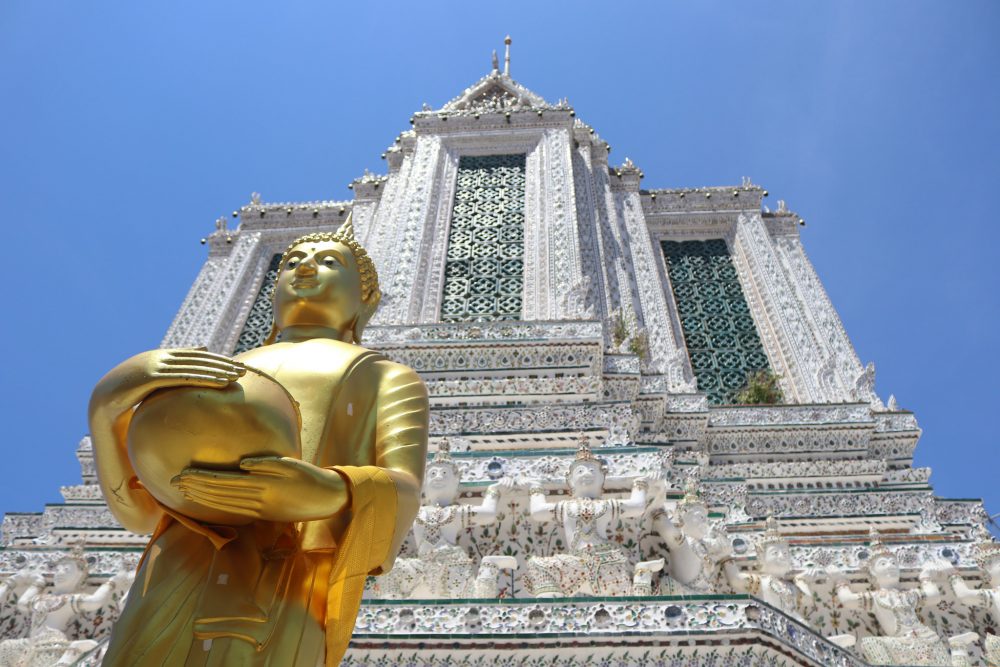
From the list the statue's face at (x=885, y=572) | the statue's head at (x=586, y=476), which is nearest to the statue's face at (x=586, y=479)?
the statue's head at (x=586, y=476)

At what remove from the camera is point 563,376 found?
20.6 ft

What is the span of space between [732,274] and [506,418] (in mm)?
5556

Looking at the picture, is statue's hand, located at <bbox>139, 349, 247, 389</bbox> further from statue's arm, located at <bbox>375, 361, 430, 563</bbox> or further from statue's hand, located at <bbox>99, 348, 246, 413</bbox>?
statue's arm, located at <bbox>375, 361, 430, 563</bbox>

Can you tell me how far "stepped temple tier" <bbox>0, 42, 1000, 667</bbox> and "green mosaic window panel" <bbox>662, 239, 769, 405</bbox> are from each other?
0.04 meters

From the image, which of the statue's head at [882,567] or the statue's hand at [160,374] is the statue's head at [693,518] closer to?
the statue's head at [882,567]

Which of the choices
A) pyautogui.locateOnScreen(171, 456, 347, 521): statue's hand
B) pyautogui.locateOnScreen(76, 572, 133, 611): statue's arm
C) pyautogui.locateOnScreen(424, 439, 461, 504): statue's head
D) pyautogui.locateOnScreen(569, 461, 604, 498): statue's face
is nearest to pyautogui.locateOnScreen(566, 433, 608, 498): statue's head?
pyautogui.locateOnScreen(569, 461, 604, 498): statue's face

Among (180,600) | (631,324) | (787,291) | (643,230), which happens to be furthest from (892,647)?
(643,230)

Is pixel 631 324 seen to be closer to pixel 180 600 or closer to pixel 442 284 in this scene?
pixel 442 284

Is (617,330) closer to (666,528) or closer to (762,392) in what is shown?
(762,392)

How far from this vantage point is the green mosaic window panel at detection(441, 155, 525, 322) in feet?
26.0

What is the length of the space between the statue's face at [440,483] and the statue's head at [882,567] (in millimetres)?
2185

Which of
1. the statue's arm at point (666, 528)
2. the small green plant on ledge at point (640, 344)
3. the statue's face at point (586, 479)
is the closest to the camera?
the statue's arm at point (666, 528)

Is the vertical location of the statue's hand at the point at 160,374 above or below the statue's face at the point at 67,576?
below

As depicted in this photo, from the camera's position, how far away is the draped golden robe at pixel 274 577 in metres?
1.92
